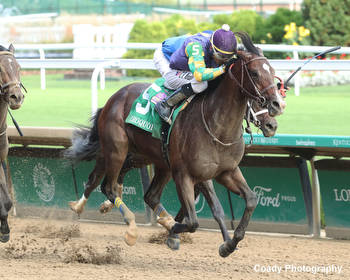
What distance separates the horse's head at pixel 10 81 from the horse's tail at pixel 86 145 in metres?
1.04

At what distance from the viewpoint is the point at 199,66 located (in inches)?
204

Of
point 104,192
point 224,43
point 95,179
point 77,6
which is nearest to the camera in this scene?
point 224,43

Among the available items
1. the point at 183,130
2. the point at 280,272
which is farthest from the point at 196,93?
the point at 280,272

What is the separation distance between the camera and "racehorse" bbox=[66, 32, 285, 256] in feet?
16.1

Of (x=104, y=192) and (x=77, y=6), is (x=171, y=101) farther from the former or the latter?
(x=77, y=6)

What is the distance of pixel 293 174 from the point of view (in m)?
6.75

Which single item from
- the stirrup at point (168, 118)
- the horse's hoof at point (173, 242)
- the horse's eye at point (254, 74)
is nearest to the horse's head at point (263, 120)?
the horse's eye at point (254, 74)

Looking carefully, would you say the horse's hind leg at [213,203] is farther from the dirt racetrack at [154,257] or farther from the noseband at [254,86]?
the noseband at [254,86]

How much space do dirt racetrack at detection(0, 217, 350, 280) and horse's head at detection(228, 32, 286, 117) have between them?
1.26 metres

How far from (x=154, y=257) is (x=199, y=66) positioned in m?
1.67

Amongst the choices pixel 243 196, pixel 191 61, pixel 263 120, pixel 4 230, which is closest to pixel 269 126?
pixel 263 120

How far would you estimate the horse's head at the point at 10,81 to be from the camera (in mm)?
5488

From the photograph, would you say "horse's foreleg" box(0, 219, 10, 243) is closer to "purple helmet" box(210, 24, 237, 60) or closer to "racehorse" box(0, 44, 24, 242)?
"racehorse" box(0, 44, 24, 242)

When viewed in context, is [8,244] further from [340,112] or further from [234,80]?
[340,112]
